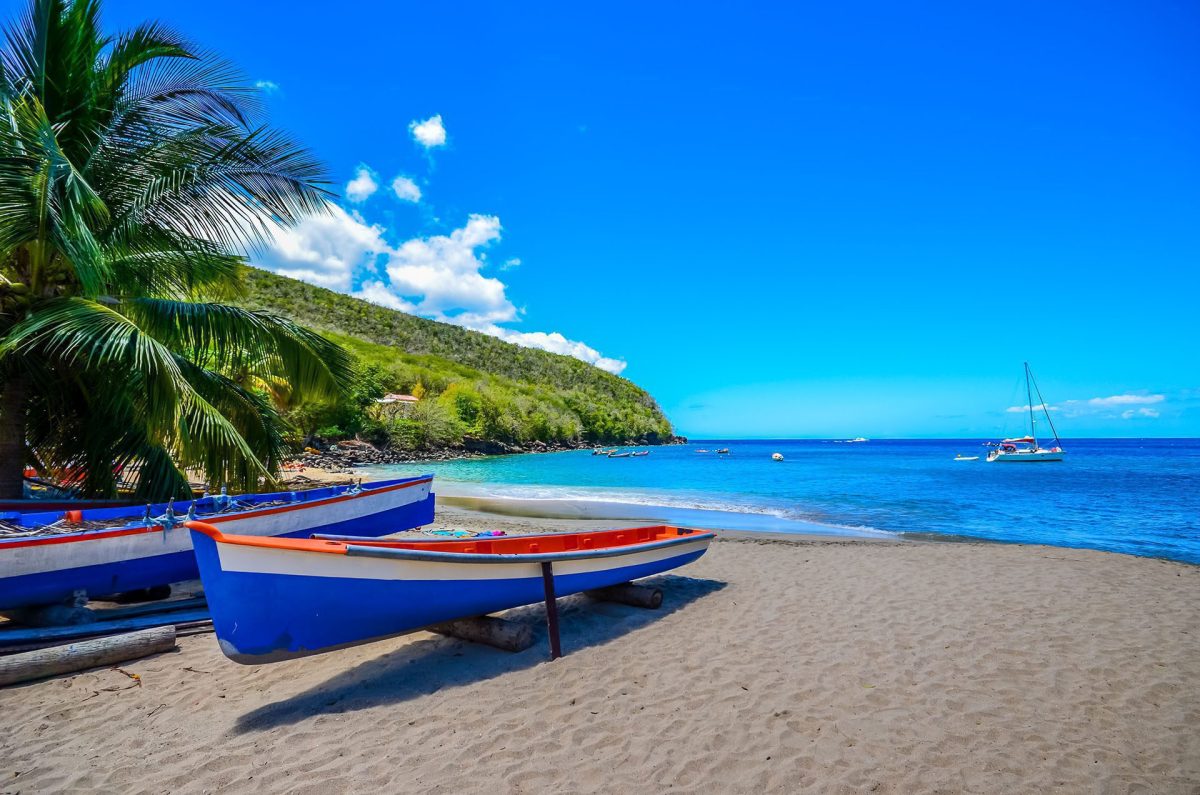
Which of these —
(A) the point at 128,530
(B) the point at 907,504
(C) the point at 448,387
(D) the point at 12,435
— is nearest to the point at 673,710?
(A) the point at 128,530

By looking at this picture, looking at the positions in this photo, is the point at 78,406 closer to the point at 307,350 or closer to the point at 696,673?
the point at 307,350

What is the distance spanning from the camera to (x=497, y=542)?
657 centimetres

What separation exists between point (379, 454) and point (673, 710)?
48.9 meters

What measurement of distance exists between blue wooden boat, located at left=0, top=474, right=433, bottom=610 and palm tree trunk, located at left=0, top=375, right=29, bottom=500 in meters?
2.10

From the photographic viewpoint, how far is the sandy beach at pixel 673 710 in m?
3.71

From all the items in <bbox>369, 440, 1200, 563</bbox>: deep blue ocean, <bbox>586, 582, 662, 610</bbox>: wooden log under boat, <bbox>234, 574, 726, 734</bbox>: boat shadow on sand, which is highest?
<bbox>586, 582, 662, 610</bbox>: wooden log under boat

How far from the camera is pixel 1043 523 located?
1767 centimetres

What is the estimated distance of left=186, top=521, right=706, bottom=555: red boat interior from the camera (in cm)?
420

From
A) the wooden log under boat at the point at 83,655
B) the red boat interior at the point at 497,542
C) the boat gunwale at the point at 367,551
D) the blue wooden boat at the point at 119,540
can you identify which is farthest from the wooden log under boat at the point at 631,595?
the wooden log under boat at the point at 83,655

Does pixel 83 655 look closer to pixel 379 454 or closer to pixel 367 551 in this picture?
pixel 367 551

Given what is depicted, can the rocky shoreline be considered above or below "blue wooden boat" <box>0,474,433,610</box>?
above

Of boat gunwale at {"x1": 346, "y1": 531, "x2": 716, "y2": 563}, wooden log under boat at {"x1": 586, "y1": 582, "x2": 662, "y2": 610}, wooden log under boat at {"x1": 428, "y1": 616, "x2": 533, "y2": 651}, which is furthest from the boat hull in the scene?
wooden log under boat at {"x1": 428, "y1": 616, "x2": 533, "y2": 651}

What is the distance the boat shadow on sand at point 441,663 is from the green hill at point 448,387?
108 feet

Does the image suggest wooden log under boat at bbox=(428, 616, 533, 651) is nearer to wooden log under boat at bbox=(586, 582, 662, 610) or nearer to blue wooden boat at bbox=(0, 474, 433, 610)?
wooden log under boat at bbox=(586, 582, 662, 610)
